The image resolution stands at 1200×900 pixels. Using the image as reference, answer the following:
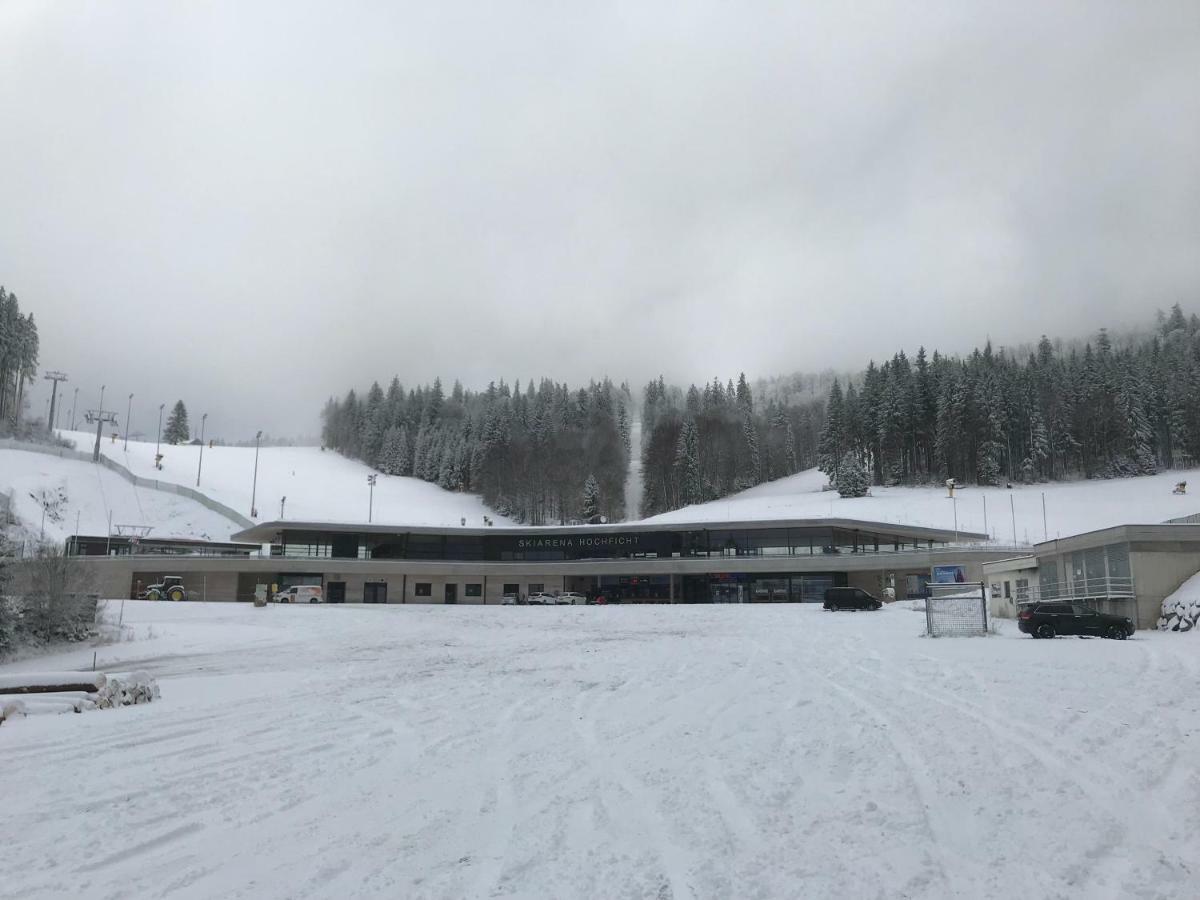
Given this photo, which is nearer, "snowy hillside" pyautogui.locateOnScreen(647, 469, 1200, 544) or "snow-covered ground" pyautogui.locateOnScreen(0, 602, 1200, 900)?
"snow-covered ground" pyautogui.locateOnScreen(0, 602, 1200, 900)

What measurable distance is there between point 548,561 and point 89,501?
51.9 m

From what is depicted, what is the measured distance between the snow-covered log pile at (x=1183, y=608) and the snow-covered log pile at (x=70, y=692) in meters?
29.7

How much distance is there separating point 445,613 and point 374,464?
109098 millimetres

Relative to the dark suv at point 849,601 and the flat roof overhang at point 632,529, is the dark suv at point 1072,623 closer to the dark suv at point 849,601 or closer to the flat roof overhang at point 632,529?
the dark suv at point 849,601

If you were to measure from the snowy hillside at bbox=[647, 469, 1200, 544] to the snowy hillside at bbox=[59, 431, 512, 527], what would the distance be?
4224 cm

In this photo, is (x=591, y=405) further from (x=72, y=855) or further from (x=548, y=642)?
(x=72, y=855)

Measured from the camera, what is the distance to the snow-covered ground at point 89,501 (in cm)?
7694

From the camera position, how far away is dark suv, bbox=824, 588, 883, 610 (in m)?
45.3

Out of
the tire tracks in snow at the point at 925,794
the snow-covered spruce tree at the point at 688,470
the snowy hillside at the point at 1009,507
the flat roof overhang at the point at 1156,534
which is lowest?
the tire tracks in snow at the point at 925,794

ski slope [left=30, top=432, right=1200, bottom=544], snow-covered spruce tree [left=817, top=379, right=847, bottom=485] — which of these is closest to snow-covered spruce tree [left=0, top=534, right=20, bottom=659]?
ski slope [left=30, top=432, right=1200, bottom=544]

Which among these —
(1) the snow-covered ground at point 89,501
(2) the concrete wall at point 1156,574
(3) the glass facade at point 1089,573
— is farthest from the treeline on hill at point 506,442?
(2) the concrete wall at point 1156,574

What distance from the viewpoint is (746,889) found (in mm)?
5422

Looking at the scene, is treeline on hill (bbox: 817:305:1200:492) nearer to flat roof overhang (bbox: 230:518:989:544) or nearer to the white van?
flat roof overhang (bbox: 230:518:989:544)

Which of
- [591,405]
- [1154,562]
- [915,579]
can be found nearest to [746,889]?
[1154,562]
